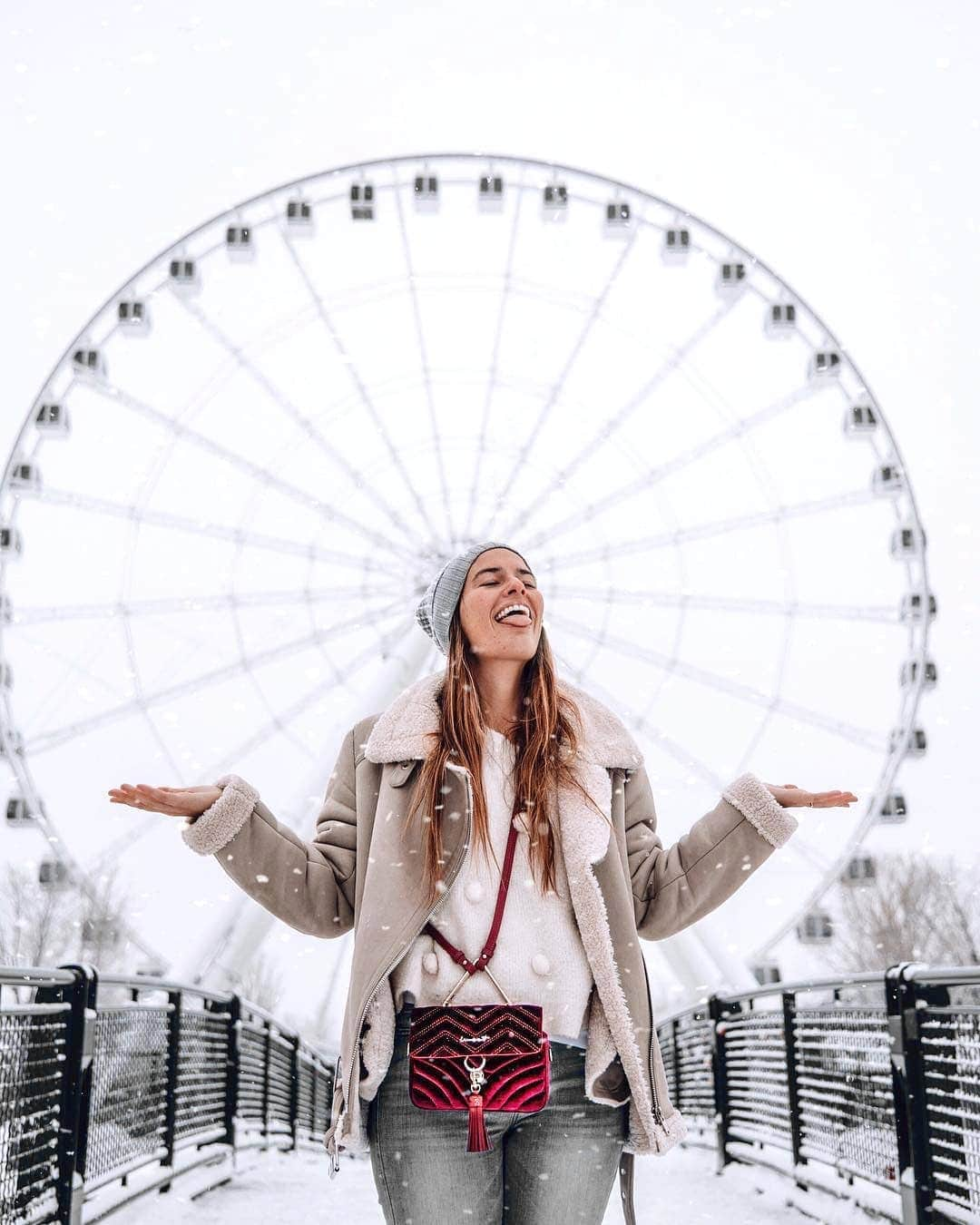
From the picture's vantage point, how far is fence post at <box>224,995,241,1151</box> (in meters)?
7.39

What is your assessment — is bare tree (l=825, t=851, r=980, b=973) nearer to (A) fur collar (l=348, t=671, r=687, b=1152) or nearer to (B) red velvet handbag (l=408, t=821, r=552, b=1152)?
(A) fur collar (l=348, t=671, r=687, b=1152)

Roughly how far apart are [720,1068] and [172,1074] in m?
3.22

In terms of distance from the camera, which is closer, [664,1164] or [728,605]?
[664,1164]

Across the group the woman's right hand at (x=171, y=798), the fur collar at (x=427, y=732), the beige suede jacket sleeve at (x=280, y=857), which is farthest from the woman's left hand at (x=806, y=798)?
the woman's right hand at (x=171, y=798)

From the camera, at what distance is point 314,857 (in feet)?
7.72

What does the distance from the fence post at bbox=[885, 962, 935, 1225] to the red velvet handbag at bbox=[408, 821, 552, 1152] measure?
93.0 inches

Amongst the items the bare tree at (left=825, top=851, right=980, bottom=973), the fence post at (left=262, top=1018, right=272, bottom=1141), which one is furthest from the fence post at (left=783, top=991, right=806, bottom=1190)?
the bare tree at (left=825, top=851, right=980, bottom=973)

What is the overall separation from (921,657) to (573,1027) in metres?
12.6

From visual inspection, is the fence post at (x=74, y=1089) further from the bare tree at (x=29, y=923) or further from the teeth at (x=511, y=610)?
the bare tree at (x=29, y=923)

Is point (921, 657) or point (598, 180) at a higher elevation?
point (598, 180)

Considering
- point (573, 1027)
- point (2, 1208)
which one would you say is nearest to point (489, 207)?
point (2, 1208)

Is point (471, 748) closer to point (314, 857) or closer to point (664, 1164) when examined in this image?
point (314, 857)

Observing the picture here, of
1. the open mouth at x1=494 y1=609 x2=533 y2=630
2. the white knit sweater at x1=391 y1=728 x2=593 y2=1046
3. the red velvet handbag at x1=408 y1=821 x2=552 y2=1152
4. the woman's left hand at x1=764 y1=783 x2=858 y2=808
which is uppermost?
the open mouth at x1=494 y1=609 x2=533 y2=630

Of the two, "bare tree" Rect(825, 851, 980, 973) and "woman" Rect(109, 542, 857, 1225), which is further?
"bare tree" Rect(825, 851, 980, 973)
